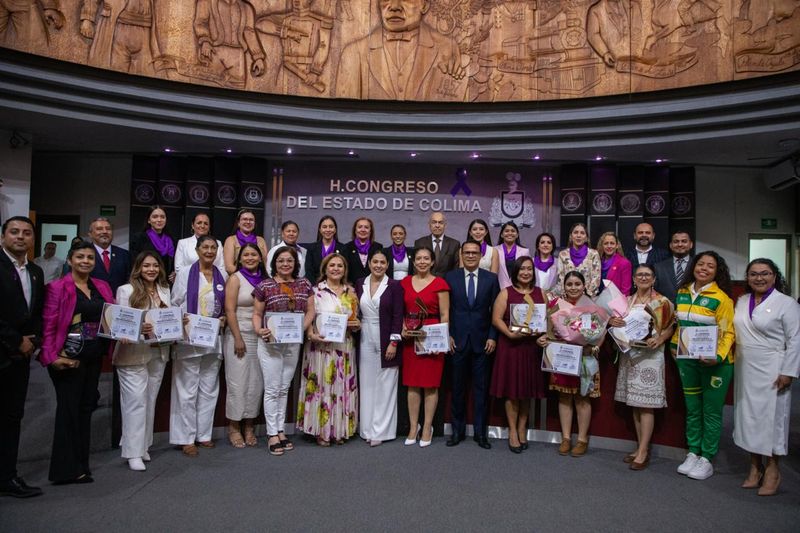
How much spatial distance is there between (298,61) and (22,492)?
6884 millimetres

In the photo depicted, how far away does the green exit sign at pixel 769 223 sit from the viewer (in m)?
10.9

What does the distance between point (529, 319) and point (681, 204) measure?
23.6 feet

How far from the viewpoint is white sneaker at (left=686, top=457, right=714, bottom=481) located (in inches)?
164

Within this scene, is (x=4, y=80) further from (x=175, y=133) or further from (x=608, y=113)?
(x=608, y=113)

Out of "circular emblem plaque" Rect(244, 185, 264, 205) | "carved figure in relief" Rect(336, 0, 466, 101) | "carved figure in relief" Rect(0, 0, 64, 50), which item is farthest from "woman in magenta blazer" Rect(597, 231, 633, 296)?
"carved figure in relief" Rect(0, 0, 64, 50)

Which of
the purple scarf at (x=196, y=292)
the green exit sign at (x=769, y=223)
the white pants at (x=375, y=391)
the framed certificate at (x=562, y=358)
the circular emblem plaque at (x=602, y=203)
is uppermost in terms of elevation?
the circular emblem plaque at (x=602, y=203)

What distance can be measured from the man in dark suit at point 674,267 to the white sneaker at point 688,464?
214 centimetres

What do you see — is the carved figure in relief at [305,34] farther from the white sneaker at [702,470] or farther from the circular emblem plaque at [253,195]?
the white sneaker at [702,470]

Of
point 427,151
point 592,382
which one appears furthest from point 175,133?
point 592,382

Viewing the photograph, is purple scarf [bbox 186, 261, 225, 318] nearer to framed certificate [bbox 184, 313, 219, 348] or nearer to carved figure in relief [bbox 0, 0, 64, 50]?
framed certificate [bbox 184, 313, 219, 348]

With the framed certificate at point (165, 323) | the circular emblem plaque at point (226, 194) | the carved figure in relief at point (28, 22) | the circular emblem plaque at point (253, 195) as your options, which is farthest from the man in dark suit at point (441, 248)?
the carved figure in relief at point (28, 22)

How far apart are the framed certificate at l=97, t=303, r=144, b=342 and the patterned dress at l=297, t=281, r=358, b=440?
4.93 ft

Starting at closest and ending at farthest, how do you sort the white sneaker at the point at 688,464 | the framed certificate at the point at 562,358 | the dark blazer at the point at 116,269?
the white sneaker at the point at 688,464 < the framed certificate at the point at 562,358 < the dark blazer at the point at 116,269

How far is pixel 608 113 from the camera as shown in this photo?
827 cm
